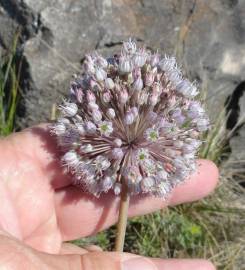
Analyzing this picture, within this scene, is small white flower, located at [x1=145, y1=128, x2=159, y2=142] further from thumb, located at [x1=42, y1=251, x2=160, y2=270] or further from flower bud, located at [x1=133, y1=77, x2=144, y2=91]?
thumb, located at [x1=42, y1=251, x2=160, y2=270]

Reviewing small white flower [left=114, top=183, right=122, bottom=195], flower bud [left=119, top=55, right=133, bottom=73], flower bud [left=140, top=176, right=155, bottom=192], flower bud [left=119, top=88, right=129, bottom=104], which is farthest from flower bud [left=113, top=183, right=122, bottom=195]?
flower bud [left=119, top=55, right=133, bottom=73]

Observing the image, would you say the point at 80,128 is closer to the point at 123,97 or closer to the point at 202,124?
the point at 123,97

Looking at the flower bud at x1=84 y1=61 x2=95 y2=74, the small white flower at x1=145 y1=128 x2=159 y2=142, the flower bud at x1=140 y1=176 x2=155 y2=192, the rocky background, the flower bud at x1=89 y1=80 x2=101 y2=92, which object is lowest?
the flower bud at x1=140 y1=176 x2=155 y2=192

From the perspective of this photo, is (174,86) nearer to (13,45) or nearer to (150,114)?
(150,114)

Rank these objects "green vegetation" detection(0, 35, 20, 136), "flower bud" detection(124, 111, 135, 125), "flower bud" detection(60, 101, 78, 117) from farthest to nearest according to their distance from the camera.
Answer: "green vegetation" detection(0, 35, 20, 136)
"flower bud" detection(60, 101, 78, 117)
"flower bud" detection(124, 111, 135, 125)

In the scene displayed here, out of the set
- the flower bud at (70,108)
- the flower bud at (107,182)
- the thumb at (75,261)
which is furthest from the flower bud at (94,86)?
the thumb at (75,261)

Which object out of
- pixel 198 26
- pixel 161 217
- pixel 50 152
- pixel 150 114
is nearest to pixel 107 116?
pixel 150 114

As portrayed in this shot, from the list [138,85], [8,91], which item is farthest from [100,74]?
[8,91]
